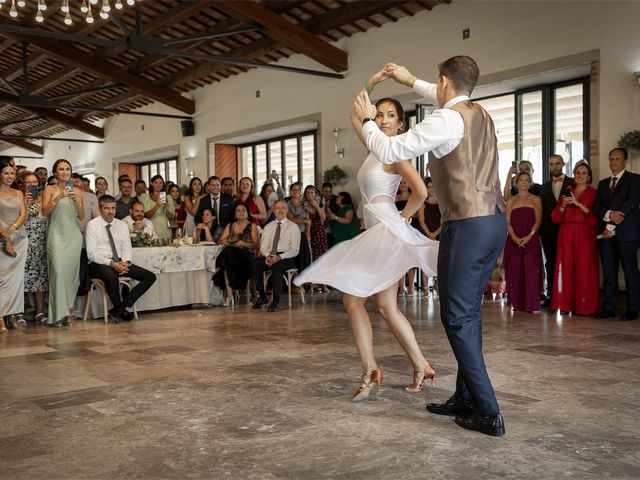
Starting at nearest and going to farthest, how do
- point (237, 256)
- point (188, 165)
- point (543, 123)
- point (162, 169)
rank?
point (237, 256) → point (543, 123) → point (188, 165) → point (162, 169)

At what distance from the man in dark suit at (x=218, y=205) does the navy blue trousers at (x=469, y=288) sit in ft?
21.3

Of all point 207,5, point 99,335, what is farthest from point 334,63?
point 99,335

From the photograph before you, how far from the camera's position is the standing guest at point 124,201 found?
8.19m

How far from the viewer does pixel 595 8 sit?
771cm

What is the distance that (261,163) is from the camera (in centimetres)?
1510

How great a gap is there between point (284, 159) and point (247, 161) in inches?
56.0

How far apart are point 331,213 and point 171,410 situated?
23.5 feet

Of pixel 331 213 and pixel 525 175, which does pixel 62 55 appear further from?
pixel 525 175

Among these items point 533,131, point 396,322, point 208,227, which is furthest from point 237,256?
point 396,322

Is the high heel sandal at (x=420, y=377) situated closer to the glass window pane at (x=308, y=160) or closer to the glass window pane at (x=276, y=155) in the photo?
the glass window pane at (x=308, y=160)

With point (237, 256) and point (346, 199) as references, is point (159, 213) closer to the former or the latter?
point (237, 256)

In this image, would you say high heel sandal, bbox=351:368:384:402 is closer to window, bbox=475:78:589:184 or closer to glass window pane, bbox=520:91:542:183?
window, bbox=475:78:589:184

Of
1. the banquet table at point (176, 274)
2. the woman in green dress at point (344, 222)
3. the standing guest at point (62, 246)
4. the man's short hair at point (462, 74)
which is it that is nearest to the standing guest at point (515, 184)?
the woman in green dress at point (344, 222)

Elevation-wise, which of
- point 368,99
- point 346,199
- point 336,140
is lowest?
point 346,199
